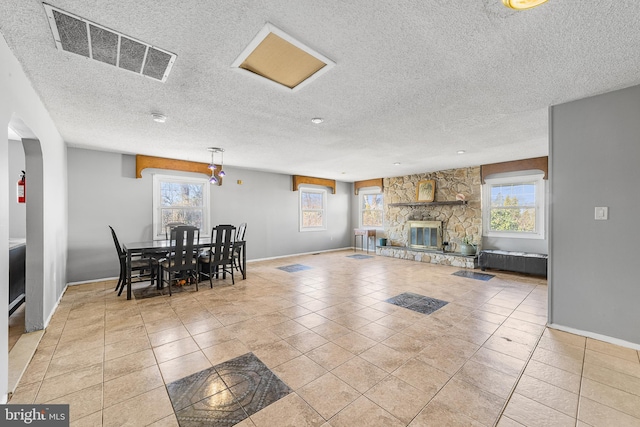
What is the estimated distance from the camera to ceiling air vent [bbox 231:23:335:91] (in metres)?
1.67

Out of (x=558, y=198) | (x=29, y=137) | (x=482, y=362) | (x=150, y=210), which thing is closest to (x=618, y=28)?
(x=558, y=198)

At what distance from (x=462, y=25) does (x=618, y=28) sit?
38.7 inches

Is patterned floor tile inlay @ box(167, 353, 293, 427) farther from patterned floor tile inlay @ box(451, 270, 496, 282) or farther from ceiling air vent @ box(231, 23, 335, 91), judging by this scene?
patterned floor tile inlay @ box(451, 270, 496, 282)

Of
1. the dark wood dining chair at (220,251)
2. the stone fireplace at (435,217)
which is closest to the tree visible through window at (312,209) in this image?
the stone fireplace at (435,217)

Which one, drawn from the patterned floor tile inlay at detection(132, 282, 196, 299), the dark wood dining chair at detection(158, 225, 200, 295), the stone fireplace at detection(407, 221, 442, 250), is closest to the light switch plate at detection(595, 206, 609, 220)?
the stone fireplace at detection(407, 221, 442, 250)

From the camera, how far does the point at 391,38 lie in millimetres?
1666

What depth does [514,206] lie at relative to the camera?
5.69 metres

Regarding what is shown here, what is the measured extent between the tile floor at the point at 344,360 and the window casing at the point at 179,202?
189 cm

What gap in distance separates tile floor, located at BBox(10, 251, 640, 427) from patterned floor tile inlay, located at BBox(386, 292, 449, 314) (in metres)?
0.13

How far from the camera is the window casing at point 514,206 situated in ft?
17.6

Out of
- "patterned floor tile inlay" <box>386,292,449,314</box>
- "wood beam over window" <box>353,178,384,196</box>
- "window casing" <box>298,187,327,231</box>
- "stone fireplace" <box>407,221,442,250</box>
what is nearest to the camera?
"patterned floor tile inlay" <box>386,292,449,314</box>

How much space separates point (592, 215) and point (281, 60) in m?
3.27

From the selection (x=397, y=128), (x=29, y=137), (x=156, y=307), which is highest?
(x=397, y=128)

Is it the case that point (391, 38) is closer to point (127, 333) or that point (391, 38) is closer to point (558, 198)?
point (558, 198)
